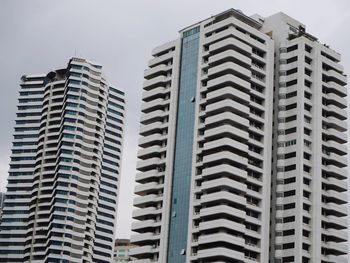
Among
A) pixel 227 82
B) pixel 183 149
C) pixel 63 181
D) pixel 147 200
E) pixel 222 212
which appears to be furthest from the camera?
pixel 63 181

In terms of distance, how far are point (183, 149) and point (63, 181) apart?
213ft

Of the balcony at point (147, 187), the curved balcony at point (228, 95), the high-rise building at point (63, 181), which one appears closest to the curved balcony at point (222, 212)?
the balcony at point (147, 187)

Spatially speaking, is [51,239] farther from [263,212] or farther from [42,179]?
[263,212]

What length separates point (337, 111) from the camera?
127 metres

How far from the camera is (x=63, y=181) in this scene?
586ft

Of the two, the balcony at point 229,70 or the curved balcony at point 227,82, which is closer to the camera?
the curved balcony at point 227,82

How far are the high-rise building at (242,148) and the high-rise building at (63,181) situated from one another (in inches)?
2149

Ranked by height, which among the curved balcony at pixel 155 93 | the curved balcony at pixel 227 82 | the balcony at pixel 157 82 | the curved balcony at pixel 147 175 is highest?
the balcony at pixel 157 82

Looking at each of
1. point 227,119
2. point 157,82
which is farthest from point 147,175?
point 227,119

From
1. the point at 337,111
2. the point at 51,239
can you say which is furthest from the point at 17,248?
A: the point at 337,111

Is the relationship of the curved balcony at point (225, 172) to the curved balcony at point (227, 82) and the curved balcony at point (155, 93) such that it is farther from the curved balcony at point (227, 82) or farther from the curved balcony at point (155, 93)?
the curved balcony at point (155, 93)

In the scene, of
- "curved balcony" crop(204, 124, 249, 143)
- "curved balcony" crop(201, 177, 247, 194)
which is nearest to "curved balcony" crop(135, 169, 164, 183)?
"curved balcony" crop(204, 124, 249, 143)

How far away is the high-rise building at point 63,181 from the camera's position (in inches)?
6954

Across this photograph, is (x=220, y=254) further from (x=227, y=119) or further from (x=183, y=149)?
(x=227, y=119)
